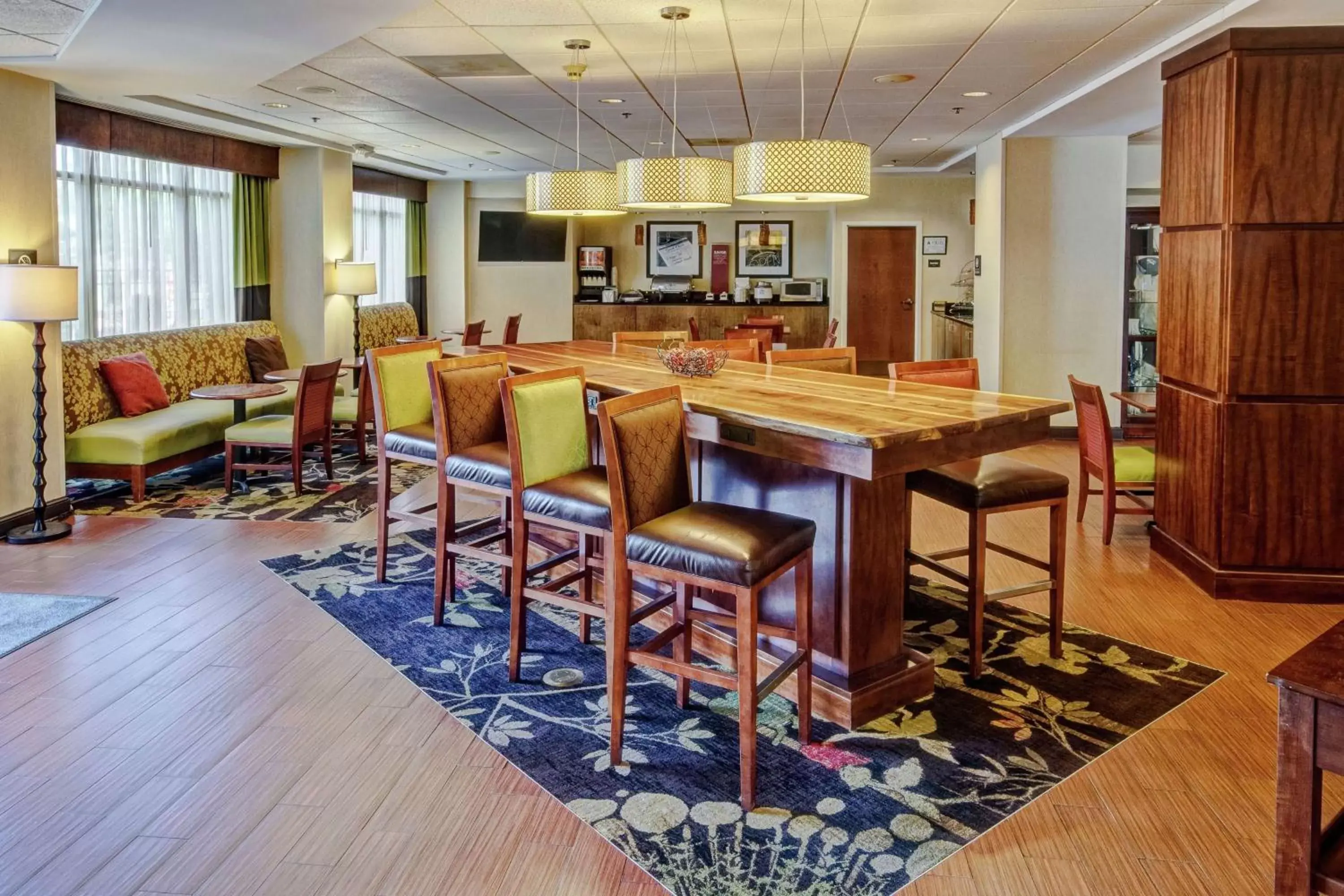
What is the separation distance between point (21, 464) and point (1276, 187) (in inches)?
242

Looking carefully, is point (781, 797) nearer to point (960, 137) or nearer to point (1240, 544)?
point (1240, 544)

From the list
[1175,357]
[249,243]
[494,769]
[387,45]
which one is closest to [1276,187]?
[1175,357]

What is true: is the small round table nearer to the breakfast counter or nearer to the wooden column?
the wooden column

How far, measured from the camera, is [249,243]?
29.5ft

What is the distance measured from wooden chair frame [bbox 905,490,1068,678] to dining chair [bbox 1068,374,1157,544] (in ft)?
5.35

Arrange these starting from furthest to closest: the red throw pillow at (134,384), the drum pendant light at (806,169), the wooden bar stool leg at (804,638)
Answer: the red throw pillow at (134,384) → the drum pendant light at (806,169) → the wooden bar stool leg at (804,638)

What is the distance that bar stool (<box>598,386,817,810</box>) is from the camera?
2.65m

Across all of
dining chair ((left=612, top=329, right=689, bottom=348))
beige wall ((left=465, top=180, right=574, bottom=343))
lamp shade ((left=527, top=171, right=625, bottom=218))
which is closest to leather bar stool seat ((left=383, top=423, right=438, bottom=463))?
dining chair ((left=612, top=329, right=689, bottom=348))

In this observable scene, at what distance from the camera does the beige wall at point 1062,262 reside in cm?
832

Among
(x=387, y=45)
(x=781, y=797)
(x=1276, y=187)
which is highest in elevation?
(x=387, y=45)

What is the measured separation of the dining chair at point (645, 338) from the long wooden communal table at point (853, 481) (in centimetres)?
200

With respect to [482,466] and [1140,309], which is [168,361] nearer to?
[482,466]

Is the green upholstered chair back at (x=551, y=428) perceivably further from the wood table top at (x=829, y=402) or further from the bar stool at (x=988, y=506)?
the bar stool at (x=988, y=506)

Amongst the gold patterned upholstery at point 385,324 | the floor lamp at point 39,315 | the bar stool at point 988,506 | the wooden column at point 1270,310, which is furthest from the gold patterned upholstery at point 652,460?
the gold patterned upholstery at point 385,324
